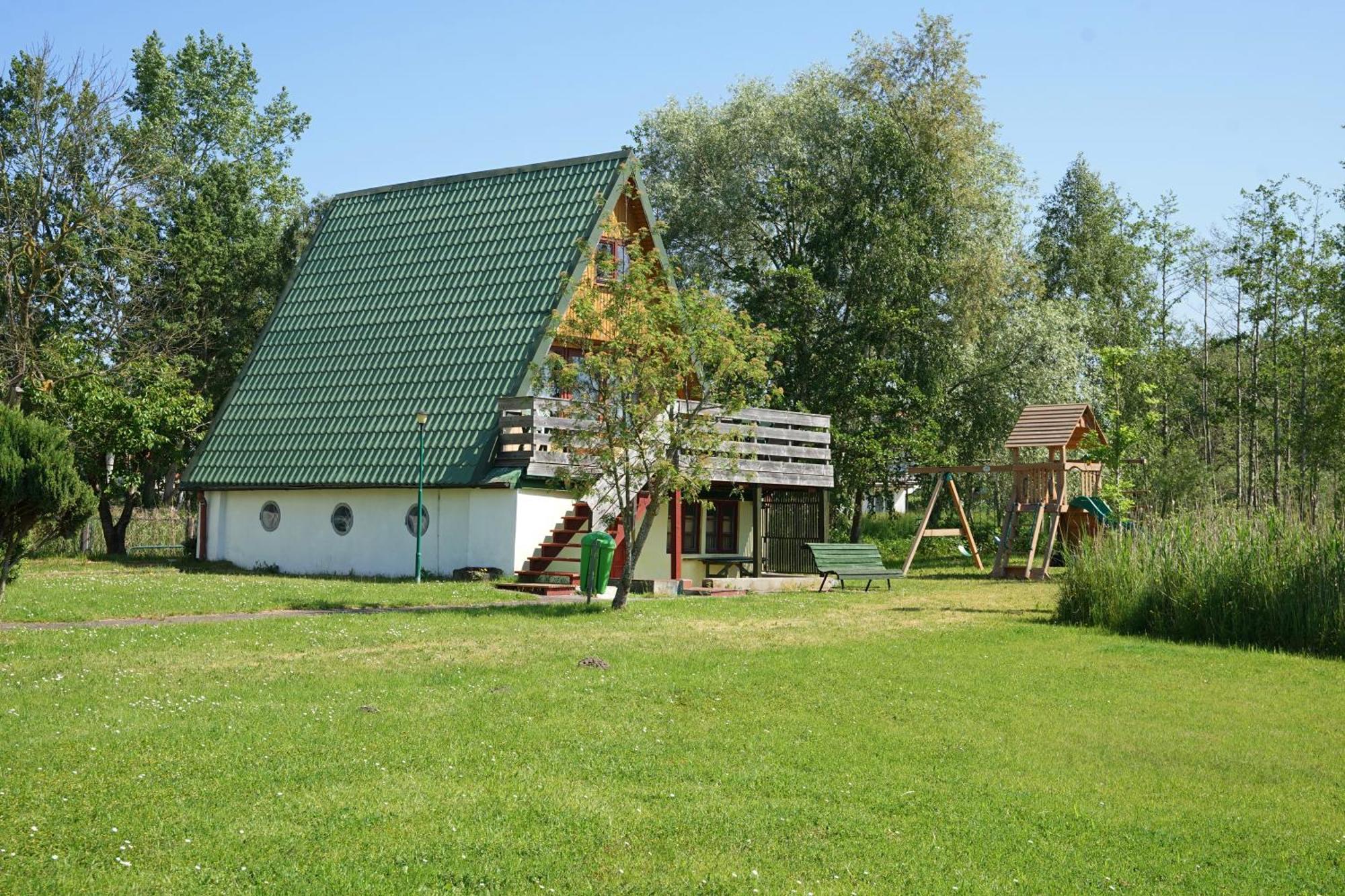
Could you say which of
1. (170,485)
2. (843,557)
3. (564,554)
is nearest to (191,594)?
(564,554)

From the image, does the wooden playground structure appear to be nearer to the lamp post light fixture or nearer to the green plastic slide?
the green plastic slide

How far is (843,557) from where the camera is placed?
26109mm

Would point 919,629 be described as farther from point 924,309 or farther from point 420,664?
point 924,309

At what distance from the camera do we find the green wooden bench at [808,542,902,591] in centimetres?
2567

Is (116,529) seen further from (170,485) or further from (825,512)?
(825,512)

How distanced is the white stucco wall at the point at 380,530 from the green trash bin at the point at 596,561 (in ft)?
15.8

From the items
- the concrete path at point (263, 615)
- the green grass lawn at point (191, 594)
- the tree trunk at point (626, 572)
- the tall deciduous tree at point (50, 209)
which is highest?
the tall deciduous tree at point (50, 209)

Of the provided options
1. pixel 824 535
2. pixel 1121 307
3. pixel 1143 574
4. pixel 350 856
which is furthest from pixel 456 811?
pixel 1121 307

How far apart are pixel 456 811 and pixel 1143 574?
13694 millimetres

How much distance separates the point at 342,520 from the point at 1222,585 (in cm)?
1802

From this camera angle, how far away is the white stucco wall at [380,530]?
26.3 m

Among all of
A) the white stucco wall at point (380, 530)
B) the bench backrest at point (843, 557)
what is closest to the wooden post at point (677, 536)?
the white stucco wall at point (380, 530)

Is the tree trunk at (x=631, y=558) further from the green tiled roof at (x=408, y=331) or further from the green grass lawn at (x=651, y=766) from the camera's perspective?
the green tiled roof at (x=408, y=331)

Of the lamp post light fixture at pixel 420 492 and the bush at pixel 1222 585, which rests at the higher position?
the lamp post light fixture at pixel 420 492
